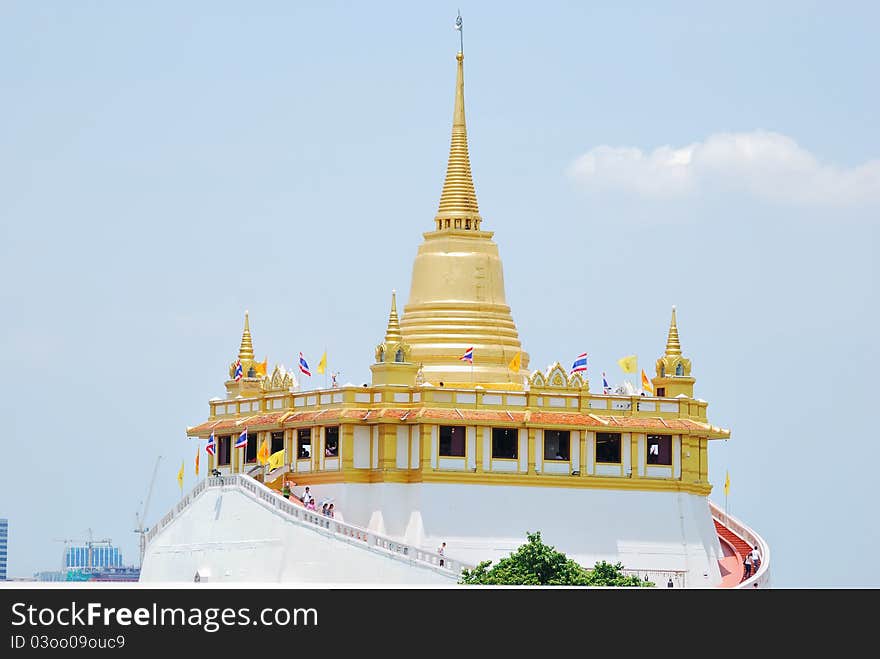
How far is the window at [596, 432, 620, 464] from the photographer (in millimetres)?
106562

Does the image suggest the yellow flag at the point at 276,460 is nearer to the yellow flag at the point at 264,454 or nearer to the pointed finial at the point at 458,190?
the yellow flag at the point at 264,454

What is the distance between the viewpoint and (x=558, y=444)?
106m

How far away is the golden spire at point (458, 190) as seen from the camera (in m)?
113

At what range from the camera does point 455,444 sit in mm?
104625

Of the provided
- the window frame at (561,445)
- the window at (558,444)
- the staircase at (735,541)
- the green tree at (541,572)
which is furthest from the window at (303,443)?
the staircase at (735,541)

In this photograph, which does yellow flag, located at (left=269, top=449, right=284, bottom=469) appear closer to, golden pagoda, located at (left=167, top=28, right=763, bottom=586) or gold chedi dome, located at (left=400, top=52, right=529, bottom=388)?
golden pagoda, located at (left=167, top=28, right=763, bottom=586)

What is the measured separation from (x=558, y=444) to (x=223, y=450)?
16.5m

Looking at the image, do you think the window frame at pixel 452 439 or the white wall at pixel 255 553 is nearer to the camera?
the white wall at pixel 255 553

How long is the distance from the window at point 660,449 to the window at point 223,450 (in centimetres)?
1827
